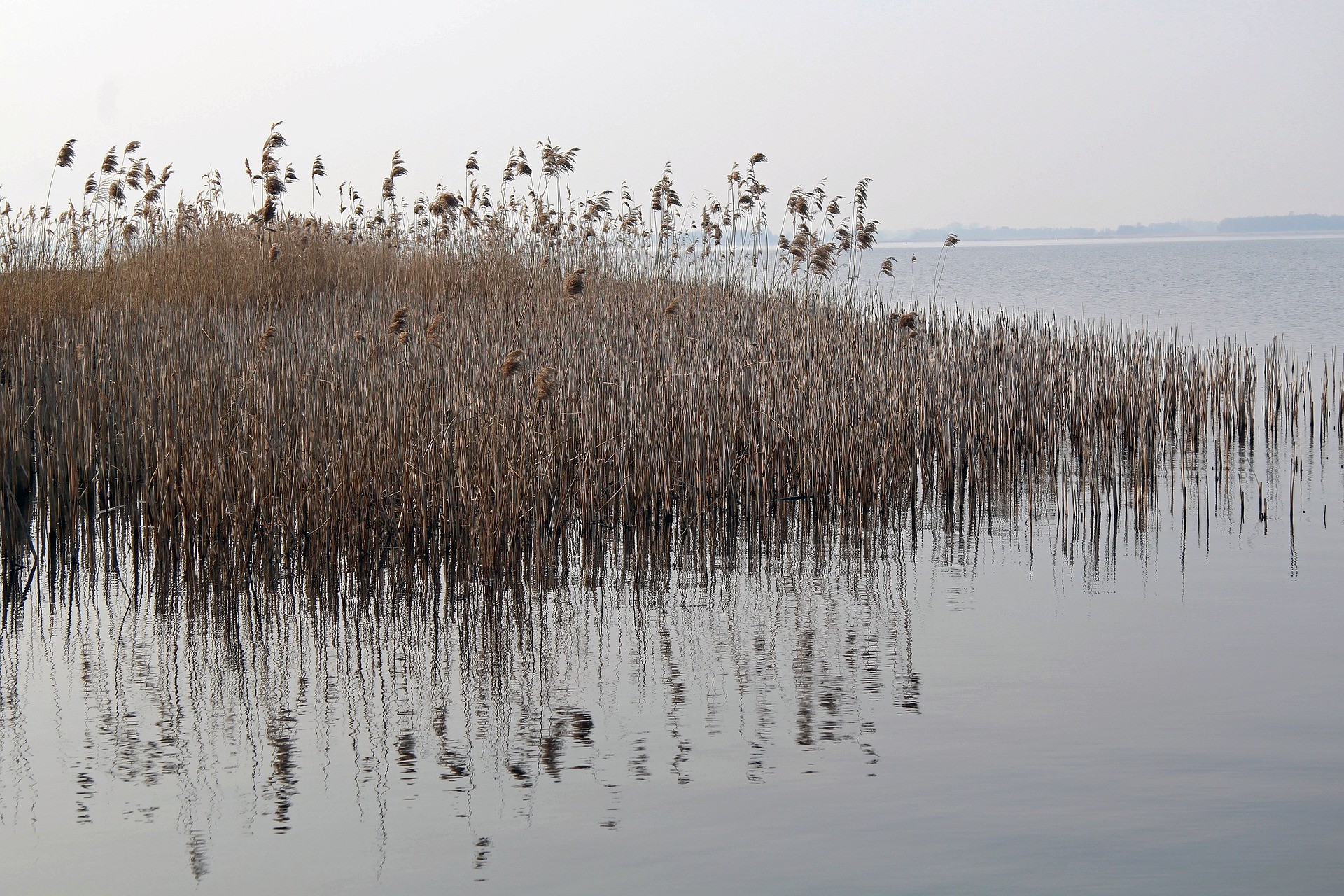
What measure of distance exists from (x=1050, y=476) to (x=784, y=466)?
1.80 m

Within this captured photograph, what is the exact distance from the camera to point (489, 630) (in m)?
4.03

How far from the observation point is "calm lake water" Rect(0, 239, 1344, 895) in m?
2.51

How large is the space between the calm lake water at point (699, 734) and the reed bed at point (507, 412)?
2.00 ft

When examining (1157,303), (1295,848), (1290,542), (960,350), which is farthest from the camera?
(1157,303)

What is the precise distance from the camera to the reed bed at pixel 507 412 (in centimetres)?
505

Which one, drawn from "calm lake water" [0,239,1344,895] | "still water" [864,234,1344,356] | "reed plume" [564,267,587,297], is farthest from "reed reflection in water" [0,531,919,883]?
"still water" [864,234,1344,356]

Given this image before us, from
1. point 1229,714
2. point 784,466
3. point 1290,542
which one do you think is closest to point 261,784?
point 1229,714

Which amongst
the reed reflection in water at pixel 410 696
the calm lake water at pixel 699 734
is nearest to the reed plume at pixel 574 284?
the calm lake water at pixel 699 734

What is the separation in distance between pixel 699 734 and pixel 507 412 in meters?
3.29

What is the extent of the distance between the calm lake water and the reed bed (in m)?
0.61

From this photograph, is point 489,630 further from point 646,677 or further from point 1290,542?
point 1290,542

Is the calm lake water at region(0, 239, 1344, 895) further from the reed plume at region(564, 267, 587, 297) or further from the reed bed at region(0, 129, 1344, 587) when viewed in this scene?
the reed plume at region(564, 267, 587, 297)

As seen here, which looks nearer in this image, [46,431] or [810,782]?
[810,782]

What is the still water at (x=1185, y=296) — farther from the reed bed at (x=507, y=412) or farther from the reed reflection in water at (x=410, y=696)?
the reed reflection in water at (x=410, y=696)
